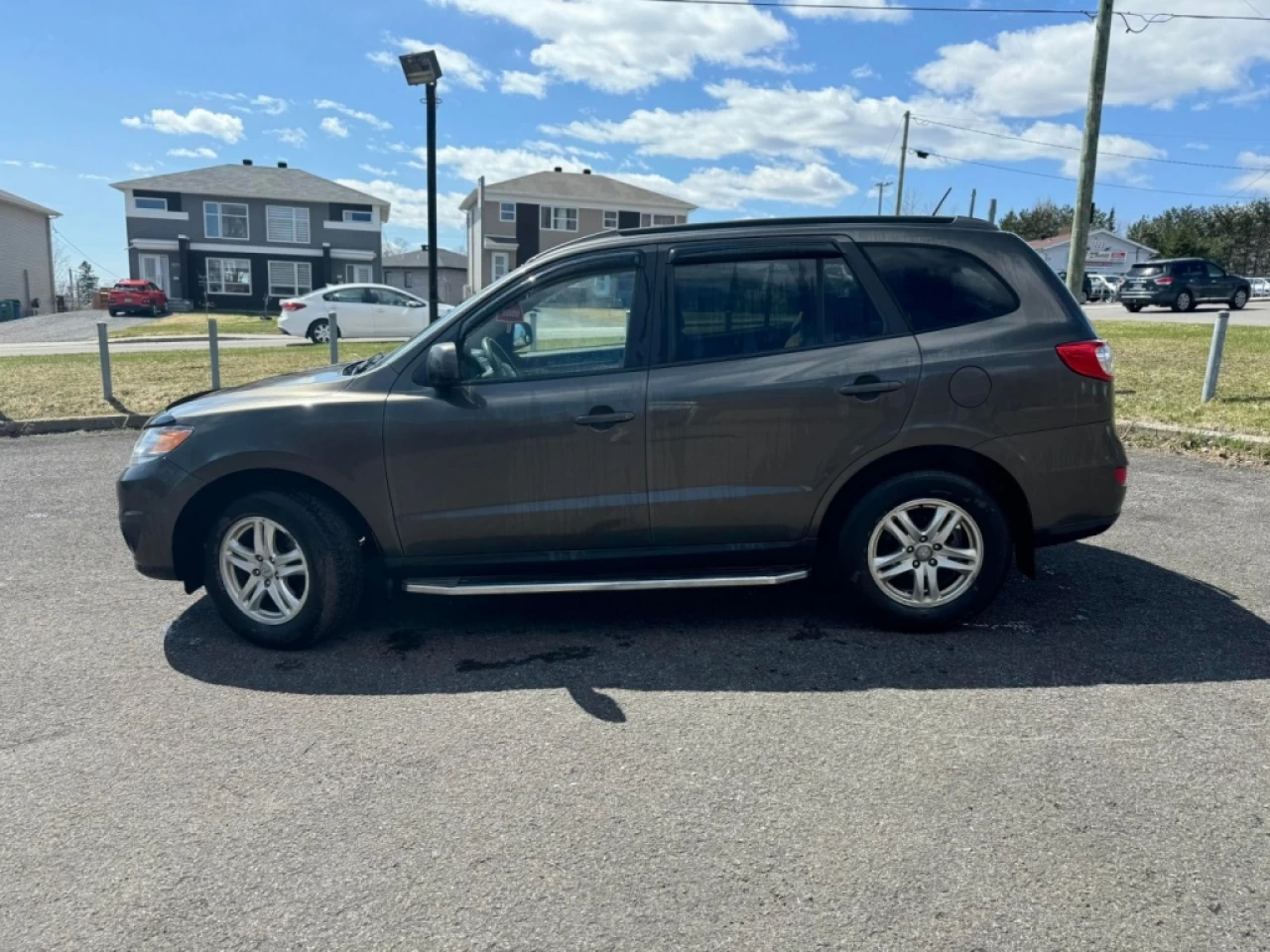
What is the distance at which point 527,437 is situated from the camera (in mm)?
4141

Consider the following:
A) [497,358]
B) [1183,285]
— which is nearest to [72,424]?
[497,358]

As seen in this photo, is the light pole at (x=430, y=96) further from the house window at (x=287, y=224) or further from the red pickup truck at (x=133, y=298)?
the house window at (x=287, y=224)

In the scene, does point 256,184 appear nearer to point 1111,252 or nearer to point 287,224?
point 287,224

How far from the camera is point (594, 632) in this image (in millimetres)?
4441

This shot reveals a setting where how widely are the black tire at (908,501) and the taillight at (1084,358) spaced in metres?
0.69

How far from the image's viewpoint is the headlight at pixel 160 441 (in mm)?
4273

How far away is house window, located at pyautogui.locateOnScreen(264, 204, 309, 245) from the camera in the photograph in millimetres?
48250

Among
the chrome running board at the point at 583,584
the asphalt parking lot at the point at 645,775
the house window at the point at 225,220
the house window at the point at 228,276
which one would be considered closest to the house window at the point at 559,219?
the house window at the point at 225,220

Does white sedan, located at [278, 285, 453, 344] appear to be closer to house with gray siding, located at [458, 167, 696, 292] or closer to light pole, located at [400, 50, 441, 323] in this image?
light pole, located at [400, 50, 441, 323]

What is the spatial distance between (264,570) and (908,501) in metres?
2.99

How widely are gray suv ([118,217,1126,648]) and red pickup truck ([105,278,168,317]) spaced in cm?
4099

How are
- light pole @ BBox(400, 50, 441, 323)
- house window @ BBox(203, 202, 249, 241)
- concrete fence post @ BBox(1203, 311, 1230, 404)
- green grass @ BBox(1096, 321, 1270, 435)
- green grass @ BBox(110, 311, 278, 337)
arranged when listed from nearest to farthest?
green grass @ BBox(1096, 321, 1270, 435), concrete fence post @ BBox(1203, 311, 1230, 404), light pole @ BBox(400, 50, 441, 323), green grass @ BBox(110, 311, 278, 337), house window @ BBox(203, 202, 249, 241)

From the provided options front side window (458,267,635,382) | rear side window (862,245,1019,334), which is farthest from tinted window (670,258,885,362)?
front side window (458,267,635,382)

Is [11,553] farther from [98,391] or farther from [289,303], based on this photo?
[289,303]
